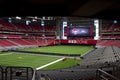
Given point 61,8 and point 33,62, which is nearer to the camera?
point 61,8

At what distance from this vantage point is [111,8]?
4.34 meters

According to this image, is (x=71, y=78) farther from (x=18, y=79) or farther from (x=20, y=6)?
(x=20, y=6)

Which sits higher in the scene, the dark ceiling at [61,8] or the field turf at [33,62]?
the dark ceiling at [61,8]

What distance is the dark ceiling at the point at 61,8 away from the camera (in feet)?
13.2

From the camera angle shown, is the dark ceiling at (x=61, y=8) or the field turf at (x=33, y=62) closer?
the dark ceiling at (x=61, y=8)

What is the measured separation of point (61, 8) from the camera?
4.30 m

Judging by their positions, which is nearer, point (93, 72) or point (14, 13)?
point (14, 13)

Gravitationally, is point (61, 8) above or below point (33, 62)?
above

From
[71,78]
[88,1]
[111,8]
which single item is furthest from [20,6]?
[71,78]

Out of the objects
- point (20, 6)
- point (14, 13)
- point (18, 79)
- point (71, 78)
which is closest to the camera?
point (20, 6)

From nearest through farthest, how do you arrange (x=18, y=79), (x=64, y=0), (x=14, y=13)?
(x=64, y=0) < (x=14, y=13) < (x=18, y=79)

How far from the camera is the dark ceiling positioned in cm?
402

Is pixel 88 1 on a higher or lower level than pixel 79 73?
higher

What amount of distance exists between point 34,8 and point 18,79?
8.74m
